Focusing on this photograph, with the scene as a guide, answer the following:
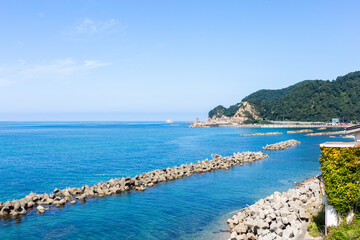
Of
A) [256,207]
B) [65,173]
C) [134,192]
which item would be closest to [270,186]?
[256,207]

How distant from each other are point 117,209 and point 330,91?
686 feet

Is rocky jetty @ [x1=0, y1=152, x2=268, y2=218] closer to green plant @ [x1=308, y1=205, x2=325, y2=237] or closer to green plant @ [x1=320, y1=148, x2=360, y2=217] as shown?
green plant @ [x1=308, y1=205, x2=325, y2=237]

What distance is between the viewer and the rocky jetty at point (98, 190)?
2439 centimetres

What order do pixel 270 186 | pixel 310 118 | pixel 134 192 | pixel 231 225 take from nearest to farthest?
pixel 231 225
pixel 134 192
pixel 270 186
pixel 310 118

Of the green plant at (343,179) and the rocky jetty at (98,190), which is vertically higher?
the green plant at (343,179)

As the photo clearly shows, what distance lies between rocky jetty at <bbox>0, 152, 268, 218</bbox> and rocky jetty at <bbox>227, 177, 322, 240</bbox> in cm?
1473

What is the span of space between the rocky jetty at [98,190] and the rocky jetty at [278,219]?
580 inches

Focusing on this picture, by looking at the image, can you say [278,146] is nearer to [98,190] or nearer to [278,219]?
[98,190]

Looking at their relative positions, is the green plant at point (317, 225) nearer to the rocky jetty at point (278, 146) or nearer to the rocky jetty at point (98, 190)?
the rocky jetty at point (98, 190)

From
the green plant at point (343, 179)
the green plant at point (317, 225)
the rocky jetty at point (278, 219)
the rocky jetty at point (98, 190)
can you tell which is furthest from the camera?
the rocky jetty at point (98, 190)

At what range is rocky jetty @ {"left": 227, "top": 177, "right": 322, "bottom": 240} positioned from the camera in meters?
17.0

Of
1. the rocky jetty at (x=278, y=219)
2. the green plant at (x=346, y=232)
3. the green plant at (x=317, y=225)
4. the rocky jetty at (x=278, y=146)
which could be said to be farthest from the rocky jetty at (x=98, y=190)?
the rocky jetty at (x=278, y=146)

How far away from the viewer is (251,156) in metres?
52.6

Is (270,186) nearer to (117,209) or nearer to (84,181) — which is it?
(117,209)
